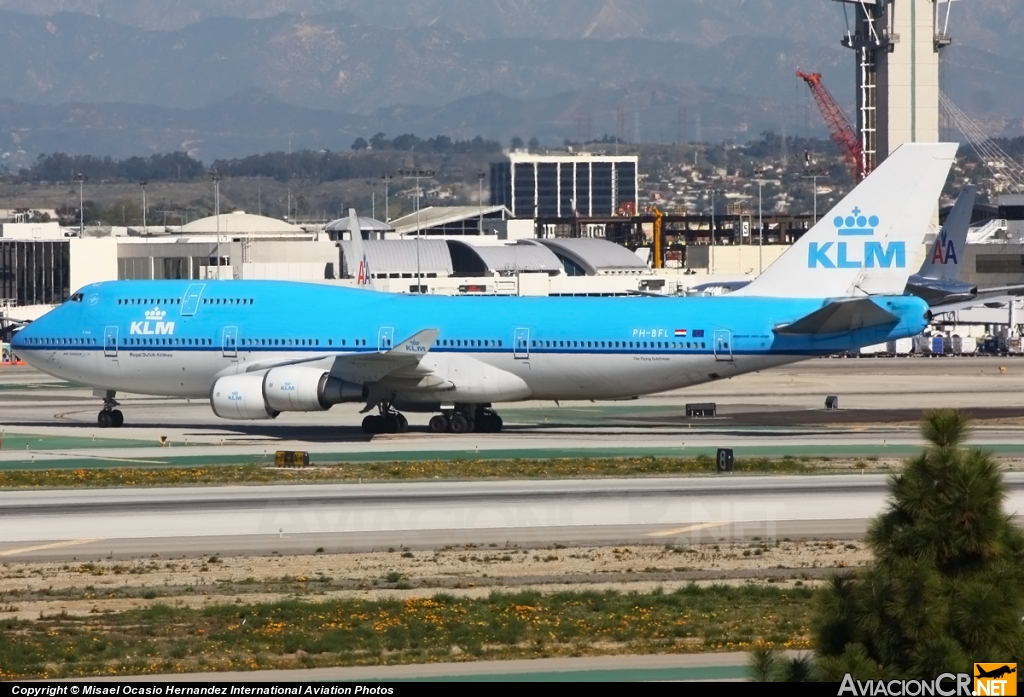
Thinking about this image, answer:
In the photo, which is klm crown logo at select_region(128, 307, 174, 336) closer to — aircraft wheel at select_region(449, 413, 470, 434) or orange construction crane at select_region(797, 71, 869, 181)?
aircraft wheel at select_region(449, 413, 470, 434)

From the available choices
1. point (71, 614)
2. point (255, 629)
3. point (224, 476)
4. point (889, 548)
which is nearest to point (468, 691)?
point (889, 548)

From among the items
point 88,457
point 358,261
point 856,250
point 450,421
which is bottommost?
point 88,457

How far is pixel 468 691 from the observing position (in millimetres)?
12422

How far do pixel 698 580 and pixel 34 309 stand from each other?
9786cm

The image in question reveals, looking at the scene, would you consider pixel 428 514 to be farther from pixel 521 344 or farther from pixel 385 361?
pixel 521 344

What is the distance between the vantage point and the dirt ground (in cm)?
2509

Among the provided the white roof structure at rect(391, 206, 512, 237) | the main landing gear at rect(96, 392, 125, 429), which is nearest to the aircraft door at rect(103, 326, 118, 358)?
the main landing gear at rect(96, 392, 125, 429)

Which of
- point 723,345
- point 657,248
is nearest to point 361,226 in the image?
point 657,248

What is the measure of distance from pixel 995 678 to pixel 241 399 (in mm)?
39070

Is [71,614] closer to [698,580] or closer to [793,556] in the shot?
[698,580]

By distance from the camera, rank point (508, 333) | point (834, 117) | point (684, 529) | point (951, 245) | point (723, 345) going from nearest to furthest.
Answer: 1. point (684, 529)
2. point (723, 345)
3. point (508, 333)
4. point (951, 245)
5. point (834, 117)

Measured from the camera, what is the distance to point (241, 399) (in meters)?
49.5

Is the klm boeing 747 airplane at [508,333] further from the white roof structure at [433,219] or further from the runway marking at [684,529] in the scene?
the white roof structure at [433,219]

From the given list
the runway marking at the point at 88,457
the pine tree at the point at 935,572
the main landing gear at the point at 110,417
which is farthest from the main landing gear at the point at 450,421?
the pine tree at the point at 935,572
